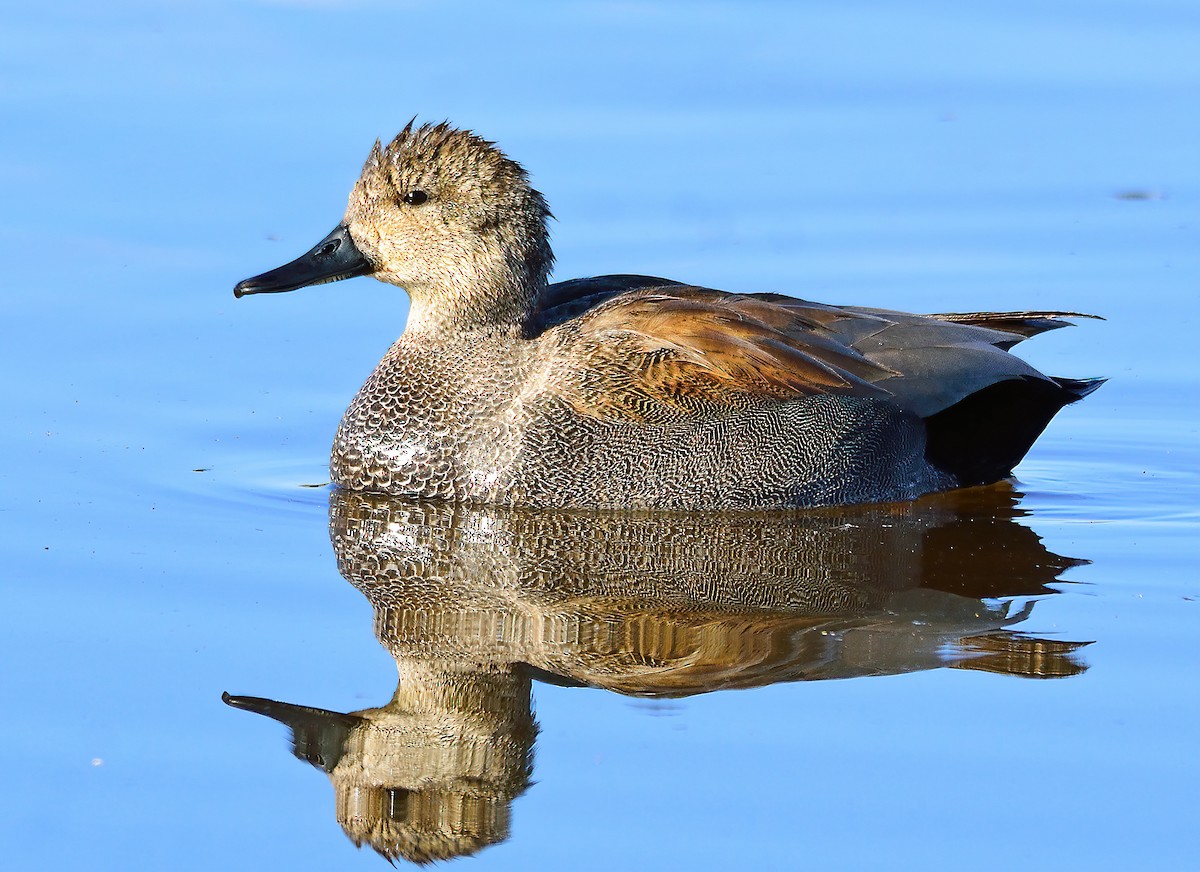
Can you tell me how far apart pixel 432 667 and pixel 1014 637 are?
6.80ft

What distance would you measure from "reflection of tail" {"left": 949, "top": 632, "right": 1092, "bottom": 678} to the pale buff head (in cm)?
281

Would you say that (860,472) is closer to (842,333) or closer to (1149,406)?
(842,333)

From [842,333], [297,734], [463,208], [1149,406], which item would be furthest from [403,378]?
[1149,406]

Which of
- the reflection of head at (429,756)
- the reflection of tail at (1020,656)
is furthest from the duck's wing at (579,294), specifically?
the reflection of tail at (1020,656)

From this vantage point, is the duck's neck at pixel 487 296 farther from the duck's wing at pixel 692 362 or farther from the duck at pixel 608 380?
the duck's wing at pixel 692 362

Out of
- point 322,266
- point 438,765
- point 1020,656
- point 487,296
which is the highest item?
point 322,266

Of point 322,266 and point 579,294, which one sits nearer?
point 322,266

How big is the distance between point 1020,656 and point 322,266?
Result: 372 cm

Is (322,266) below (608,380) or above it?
above

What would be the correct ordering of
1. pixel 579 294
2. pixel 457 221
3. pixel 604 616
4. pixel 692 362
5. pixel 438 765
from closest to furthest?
pixel 438 765
pixel 604 616
pixel 692 362
pixel 457 221
pixel 579 294

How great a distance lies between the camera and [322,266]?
9.70 metres

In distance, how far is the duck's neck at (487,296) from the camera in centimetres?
955

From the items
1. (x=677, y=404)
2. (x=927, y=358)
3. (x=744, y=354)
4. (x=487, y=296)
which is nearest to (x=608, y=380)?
(x=677, y=404)

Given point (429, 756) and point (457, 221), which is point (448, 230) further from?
point (429, 756)
